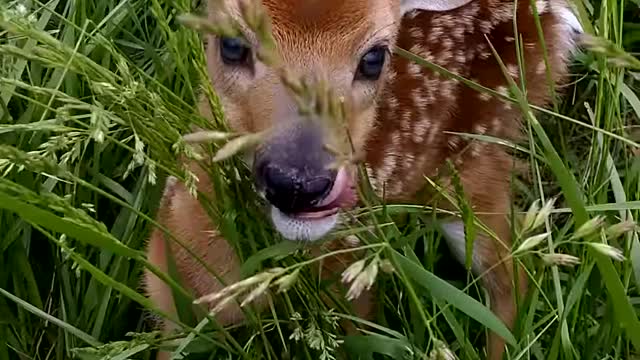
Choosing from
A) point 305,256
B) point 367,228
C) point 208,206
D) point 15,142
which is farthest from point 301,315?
point 15,142

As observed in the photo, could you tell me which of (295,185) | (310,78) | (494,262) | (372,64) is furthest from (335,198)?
(494,262)

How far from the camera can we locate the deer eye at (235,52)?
2.19 m

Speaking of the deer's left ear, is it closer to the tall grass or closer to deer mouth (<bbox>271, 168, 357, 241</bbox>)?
the tall grass

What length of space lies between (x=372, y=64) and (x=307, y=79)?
0.28 m

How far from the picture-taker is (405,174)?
273 centimetres

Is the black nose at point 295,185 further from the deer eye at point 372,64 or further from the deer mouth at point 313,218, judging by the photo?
the deer eye at point 372,64

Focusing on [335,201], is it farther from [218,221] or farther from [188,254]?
[188,254]

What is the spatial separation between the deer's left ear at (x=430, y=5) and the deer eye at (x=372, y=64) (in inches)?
8.2

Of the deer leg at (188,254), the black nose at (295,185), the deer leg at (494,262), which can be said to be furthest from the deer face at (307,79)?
the deer leg at (494,262)

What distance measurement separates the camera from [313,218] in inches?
78.0

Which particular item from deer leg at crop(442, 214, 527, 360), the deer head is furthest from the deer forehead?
deer leg at crop(442, 214, 527, 360)

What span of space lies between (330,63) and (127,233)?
0.70 m

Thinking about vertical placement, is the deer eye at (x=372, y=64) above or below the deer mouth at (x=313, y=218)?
above

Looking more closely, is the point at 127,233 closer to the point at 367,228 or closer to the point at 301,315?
the point at 301,315
